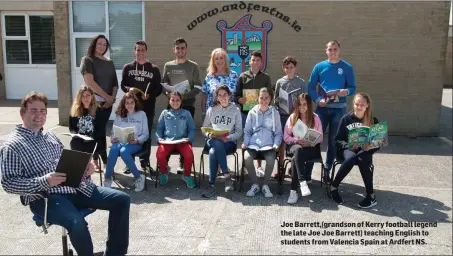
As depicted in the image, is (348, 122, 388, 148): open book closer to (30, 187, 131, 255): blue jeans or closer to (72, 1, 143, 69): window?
(30, 187, 131, 255): blue jeans

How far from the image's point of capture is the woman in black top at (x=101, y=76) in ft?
19.4

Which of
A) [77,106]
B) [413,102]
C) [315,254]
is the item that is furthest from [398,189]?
[77,106]

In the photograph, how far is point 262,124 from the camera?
5.46m

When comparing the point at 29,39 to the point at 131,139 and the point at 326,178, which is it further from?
the point at 326,178

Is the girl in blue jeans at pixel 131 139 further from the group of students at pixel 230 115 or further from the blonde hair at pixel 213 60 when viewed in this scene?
the blonde hair at pixel 213 60

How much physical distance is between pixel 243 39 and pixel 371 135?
445 centimetres

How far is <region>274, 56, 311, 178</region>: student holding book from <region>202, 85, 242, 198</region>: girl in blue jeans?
609mm

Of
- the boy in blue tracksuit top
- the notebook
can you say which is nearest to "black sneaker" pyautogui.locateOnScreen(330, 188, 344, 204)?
the boy in blue tracksuit top

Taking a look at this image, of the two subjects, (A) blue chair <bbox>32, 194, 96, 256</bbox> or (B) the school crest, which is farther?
(B) the school crest

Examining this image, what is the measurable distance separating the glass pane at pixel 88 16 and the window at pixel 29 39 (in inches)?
189

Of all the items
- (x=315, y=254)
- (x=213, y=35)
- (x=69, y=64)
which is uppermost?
(x=213, y=35)

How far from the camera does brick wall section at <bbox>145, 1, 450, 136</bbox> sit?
27.5 feet

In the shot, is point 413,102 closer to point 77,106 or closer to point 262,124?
point 262,124

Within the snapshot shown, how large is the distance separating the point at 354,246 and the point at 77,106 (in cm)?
382
